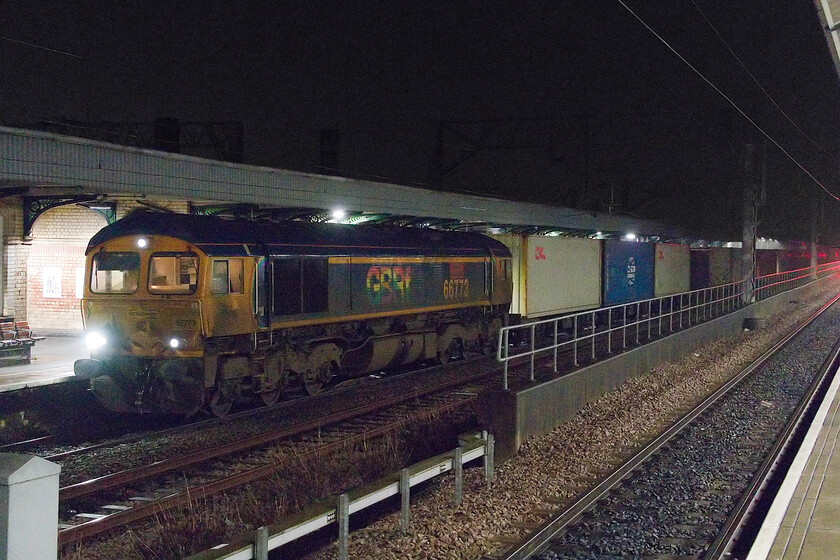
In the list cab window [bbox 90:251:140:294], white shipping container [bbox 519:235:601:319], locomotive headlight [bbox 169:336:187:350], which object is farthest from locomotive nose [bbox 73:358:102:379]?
white shipping container [bbox 519:235:601:319]

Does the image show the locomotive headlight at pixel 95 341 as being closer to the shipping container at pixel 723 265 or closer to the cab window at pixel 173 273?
the cab window at pixel 173 273

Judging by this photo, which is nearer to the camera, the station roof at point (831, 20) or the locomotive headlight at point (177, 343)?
the station roof at point (831, 20)

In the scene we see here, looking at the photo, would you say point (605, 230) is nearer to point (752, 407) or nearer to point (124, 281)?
point (752, 407)

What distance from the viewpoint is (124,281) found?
507 inches

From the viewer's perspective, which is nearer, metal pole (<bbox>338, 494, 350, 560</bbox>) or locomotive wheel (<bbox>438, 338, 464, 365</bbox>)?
metal pole (<bbox>338, 494, 350, 560</bbox>)

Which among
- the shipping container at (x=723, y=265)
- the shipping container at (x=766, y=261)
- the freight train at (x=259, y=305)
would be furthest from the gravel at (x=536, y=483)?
the shipping container at (x=766, y=261)

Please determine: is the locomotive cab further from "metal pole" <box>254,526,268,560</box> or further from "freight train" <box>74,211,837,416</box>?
"metal pole" <box>254,526,268,560</box>

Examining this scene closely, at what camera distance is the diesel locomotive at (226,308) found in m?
12.3

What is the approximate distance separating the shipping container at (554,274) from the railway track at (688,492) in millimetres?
7165

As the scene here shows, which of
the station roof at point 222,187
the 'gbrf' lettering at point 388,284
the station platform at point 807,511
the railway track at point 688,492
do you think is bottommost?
the railway track at point 688,492

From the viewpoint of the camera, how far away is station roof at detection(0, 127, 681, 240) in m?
12.7

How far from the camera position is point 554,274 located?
22.9 m

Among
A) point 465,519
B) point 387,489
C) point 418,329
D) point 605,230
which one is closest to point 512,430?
point 465,519

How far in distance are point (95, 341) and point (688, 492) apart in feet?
30.5
